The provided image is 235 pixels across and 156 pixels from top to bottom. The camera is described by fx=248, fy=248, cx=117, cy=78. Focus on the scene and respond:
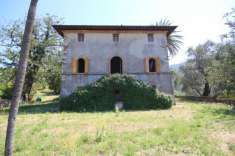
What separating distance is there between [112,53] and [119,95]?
4459 millimetres

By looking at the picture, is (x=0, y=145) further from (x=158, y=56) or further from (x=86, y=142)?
(x=158, y=56)

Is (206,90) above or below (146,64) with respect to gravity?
below

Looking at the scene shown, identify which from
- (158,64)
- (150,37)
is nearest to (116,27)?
(150,37)

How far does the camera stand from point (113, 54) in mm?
23328

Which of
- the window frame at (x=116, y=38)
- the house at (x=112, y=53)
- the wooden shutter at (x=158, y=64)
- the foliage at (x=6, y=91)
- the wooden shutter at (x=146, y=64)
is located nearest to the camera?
the house at (x=112, y=53)

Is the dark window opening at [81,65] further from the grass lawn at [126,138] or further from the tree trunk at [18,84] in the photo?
the tree trunk at [18,84]

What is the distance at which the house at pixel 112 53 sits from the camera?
2272 cm

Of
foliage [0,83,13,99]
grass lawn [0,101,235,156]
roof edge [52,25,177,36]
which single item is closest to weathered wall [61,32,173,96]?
roof edge [52,25,177,36]

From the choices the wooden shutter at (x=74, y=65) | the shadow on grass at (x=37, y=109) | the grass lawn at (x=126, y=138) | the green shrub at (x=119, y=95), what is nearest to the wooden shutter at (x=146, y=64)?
the green shrub at (x=119, y=95)

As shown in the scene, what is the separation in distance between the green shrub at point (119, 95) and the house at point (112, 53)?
203 cm

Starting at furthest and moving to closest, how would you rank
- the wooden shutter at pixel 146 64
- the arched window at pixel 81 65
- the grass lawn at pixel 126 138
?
the arched window at pixel 81 65
the wooden shutter at pixel 146 64
the grass lawn at pixel 126 138

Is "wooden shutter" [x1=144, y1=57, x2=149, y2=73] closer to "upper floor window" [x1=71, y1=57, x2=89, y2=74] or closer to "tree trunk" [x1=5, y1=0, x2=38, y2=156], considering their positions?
"upper floor window" [x1=71, y1=57, x2=89, y2=74]

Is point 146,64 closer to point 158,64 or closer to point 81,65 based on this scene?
point 158,64

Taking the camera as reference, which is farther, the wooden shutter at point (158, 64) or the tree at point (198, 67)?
the tree at point (198, 67)
